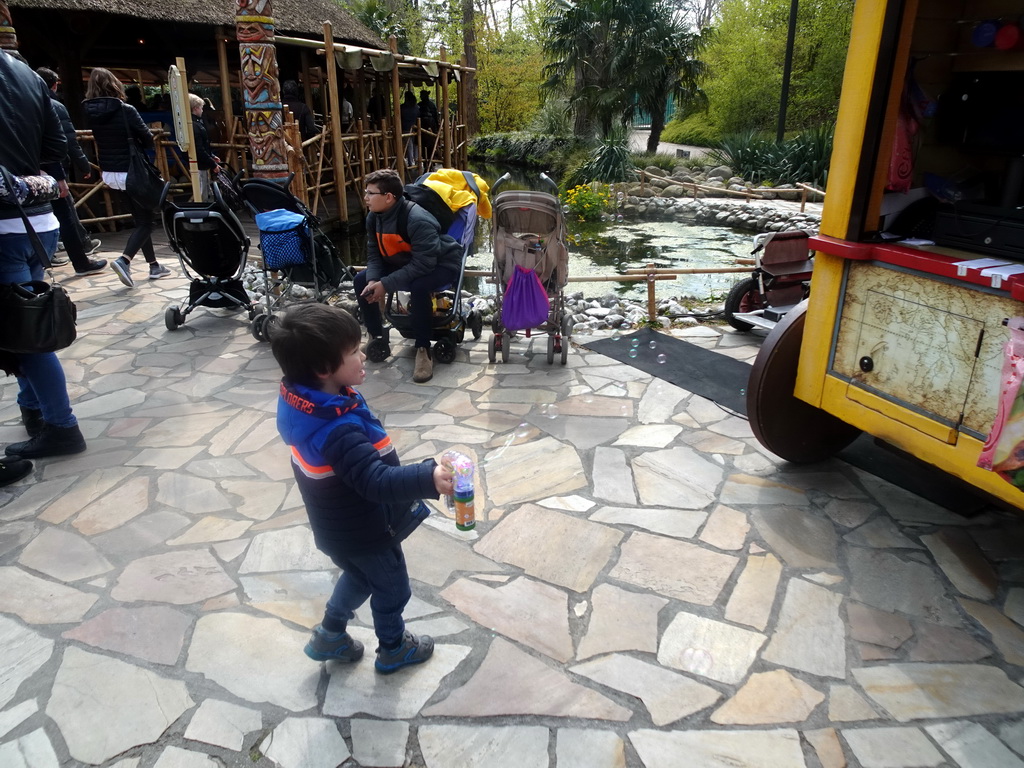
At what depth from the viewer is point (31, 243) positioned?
346 cm

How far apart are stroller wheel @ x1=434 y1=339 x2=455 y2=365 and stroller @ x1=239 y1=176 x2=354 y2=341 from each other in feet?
4.04

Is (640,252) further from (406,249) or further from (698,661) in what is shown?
(698,661)

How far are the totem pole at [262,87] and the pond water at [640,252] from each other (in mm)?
3222

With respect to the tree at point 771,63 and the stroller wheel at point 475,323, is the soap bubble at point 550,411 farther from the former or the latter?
the tree at point 771,63

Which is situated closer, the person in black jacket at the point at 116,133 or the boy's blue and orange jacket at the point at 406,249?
the boy's blue and orange jacket at the point at 406,249

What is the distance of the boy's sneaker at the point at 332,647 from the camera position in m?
2.34

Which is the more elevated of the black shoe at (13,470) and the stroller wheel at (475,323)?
the stroller wheel at (475,323)

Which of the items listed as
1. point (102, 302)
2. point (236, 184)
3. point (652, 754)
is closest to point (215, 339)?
point (102, 302)

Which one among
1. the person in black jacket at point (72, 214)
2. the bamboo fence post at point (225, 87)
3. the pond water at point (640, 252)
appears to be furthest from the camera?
the bamboo fence post at point (225, 87)

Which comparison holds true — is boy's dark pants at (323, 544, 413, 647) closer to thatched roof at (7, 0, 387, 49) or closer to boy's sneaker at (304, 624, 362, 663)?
boy's sneaker at (304, 624, 362, 663)

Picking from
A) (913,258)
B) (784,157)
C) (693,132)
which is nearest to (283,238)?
(913,258)

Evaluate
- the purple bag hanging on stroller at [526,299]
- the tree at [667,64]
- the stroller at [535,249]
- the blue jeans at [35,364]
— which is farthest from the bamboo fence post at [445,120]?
the blue jeans at [35,364]

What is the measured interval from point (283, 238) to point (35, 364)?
2288 millimetres

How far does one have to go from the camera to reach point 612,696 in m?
2.29
